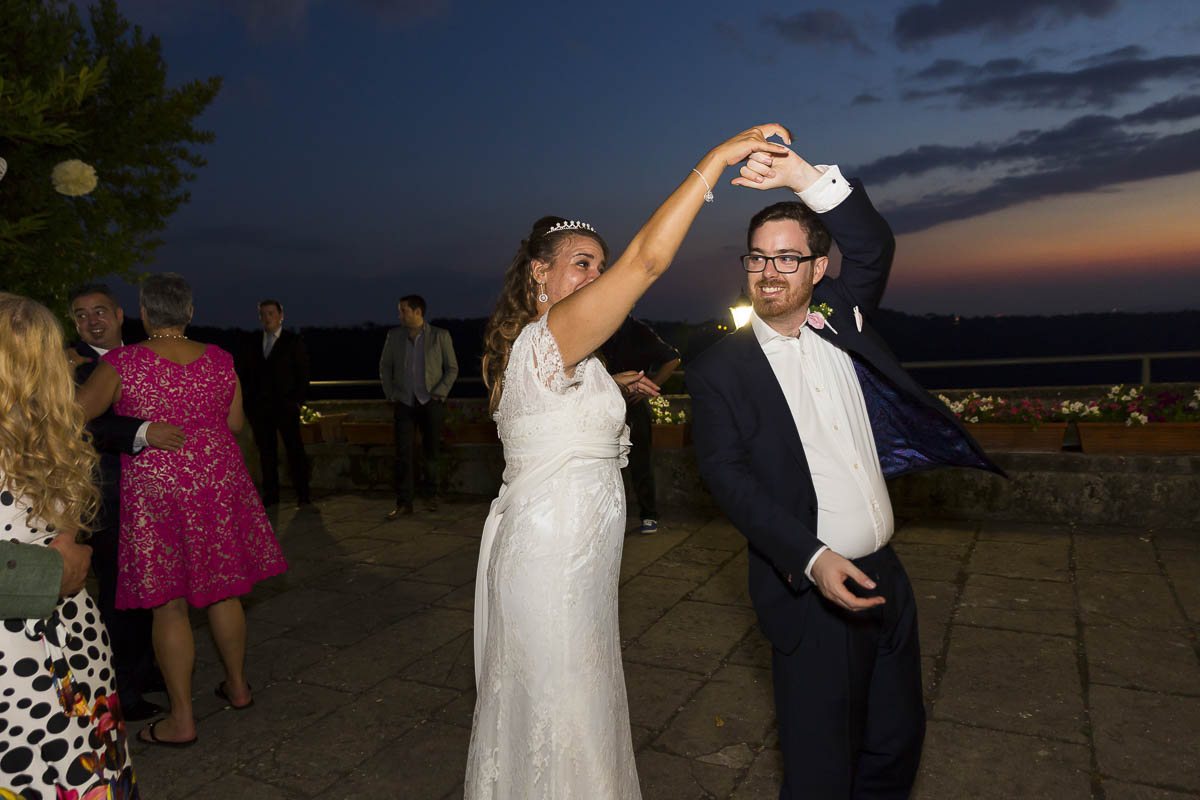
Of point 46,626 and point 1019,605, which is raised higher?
point 46,626

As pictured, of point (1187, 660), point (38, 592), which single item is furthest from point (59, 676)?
point (1187, 660)

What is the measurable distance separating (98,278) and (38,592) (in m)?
4.22

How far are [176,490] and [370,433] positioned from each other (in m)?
5.96

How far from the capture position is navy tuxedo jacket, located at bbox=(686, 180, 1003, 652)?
6.98 feet

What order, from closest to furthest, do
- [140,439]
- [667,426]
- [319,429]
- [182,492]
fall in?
[140,439] < [182,492] < [667,426] < [319,429]

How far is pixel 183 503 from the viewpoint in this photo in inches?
133

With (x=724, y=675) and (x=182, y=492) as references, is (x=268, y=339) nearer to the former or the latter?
(x=182, y=492)

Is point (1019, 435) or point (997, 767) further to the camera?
point (1019, 435)

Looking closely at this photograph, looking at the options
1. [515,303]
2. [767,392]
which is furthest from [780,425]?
[515,303]

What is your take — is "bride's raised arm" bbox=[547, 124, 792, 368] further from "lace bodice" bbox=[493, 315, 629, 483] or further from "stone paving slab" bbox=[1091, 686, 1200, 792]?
"stone paving slab" bbox=[1091, 686, 1200, 792]

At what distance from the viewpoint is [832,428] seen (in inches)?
88.4

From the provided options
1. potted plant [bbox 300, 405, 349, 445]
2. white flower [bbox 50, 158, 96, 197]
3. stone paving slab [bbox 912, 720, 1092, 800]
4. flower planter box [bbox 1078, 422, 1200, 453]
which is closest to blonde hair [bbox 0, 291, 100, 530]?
stone paving slab [bbox 912, 720, 1092, 800]

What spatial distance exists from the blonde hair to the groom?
1605 millimetres

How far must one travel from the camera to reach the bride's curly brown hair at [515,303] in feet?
7.82
